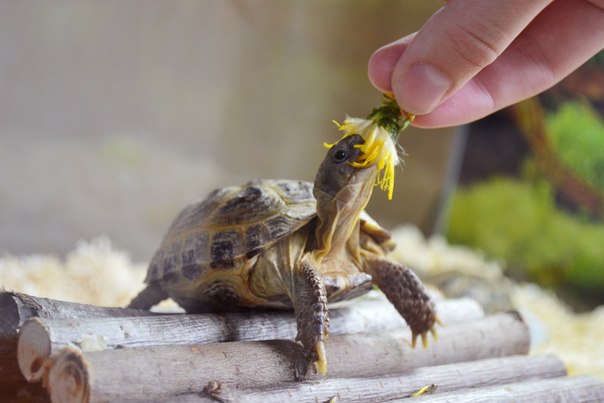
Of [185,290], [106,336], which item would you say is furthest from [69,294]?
[106,336]

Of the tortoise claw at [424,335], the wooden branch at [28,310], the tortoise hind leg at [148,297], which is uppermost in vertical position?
the tortoise hind leg at [148,297]

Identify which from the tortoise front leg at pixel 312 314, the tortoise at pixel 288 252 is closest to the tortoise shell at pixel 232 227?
the tortoise at pixel 288 252

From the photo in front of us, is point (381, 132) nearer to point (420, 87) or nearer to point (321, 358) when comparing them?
point (420, 87)

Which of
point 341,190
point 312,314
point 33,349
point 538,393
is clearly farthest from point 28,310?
point 538,393

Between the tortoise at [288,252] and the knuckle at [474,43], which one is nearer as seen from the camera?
the knuckle at [474,43]

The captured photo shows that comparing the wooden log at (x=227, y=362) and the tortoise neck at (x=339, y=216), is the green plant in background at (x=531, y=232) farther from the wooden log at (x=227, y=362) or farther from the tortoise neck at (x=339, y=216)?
the tortoise neck at (x=339, y=216)
